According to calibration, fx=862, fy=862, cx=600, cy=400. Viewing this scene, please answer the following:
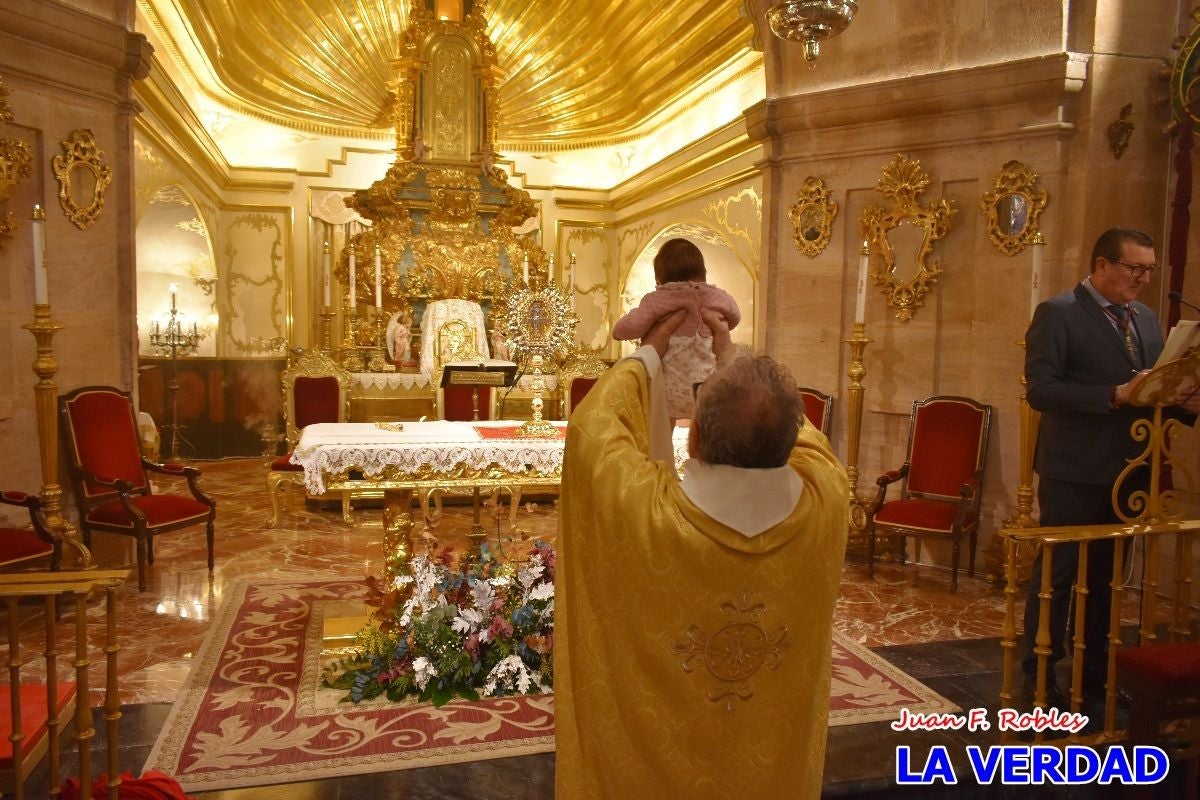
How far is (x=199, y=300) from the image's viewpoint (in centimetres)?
1005

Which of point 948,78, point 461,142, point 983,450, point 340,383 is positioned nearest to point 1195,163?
point 948,78

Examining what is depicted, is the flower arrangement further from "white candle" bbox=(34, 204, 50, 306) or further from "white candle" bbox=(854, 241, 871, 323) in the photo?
"white candle" bbox=(854, 241, 871, 323)

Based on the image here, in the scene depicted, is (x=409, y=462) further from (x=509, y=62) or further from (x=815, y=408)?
(x=509, y=62)

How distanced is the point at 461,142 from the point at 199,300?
357 centimetres

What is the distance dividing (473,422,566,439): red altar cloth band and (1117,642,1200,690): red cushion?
2445 millimetres

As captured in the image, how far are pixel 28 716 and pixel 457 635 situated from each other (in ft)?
5.24

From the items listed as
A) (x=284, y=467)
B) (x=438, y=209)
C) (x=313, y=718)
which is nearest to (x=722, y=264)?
(x=438, y=209)

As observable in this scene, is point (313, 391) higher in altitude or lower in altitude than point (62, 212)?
lower

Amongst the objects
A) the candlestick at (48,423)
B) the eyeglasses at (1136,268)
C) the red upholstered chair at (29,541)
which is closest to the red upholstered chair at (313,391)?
the candlestick at (48,423)

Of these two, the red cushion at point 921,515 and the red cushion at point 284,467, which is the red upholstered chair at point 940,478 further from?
the red cushion at point 284,467

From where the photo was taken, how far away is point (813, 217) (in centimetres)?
658

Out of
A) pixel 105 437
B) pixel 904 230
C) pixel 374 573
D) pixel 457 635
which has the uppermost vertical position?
pixel 904 230

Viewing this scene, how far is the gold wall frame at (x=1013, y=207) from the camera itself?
553cm

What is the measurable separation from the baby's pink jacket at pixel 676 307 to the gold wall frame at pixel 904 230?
4031mm
